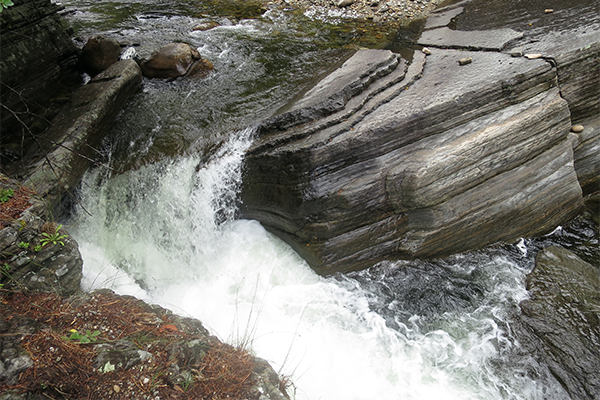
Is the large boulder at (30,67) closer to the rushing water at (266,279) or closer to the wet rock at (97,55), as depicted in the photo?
the wet rock at (97,55)

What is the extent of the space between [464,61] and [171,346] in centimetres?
533

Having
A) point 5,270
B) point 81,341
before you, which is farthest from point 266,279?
point 5,270

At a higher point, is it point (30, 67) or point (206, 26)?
point (30, 67)

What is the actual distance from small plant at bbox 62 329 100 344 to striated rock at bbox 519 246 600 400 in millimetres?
4225

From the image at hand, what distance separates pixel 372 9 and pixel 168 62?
18.0 feet

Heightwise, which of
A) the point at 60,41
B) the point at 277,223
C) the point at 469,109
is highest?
the point at 60,41

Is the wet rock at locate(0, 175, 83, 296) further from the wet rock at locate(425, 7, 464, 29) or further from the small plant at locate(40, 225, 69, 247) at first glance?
the wet rock at locate(425, 7, 464, 29)

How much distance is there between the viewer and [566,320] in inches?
157

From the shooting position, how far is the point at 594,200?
5.38 m

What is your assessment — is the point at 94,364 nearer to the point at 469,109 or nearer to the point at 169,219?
the point at 169,219


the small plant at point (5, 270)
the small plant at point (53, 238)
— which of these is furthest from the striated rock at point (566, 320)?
the small plant at point (5, 270)

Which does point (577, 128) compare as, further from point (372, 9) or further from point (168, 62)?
point (168, 62)

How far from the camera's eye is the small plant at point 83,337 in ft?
8.84

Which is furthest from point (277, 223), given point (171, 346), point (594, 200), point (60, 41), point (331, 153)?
point (60, 41)
